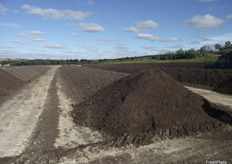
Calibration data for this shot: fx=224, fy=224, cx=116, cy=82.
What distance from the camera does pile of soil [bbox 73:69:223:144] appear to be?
8109mm

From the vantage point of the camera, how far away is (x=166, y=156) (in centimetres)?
623

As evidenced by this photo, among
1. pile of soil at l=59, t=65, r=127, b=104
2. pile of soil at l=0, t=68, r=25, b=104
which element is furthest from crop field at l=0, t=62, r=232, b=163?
pile of soil at l=0, t=68, r=25, b=104

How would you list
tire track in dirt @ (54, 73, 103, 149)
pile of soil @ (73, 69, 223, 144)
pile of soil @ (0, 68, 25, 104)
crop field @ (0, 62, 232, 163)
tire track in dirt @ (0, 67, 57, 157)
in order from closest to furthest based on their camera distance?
crop field @ (0, 62, 232, 163)
tire track in dirt @ (0, 67, 57, 157)
tire track in dirt @ (54, 73, 103, 149)
pile of soil @ (73, 69, 223, 144)
pile of soil @ (0, 68, 25, 104)

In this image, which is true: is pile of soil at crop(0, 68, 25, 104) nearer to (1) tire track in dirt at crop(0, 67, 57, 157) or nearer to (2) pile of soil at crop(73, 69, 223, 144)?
(1) tire track in dirt at crop(0, 67, 57, 157)

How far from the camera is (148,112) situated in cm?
888

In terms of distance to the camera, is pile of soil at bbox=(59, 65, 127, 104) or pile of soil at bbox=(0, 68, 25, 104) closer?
pile of soil at bbox=(59, 65, 127, 104)

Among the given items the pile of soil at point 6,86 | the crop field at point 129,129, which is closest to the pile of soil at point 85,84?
the crop field at point 129,129

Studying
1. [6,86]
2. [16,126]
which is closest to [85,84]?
[6,86]

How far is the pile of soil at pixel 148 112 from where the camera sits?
811cm

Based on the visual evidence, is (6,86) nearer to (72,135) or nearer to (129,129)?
(72,135)

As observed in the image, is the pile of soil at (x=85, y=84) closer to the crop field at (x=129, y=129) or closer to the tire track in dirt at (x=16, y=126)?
the tire track in dirt at (x=16, y=126)

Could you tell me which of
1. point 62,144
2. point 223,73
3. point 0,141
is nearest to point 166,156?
point 62,144

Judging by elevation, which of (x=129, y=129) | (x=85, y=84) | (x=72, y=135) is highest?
(x=129, y=129)

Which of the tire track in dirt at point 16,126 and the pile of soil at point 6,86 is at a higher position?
the pile of soil at point 6,86
